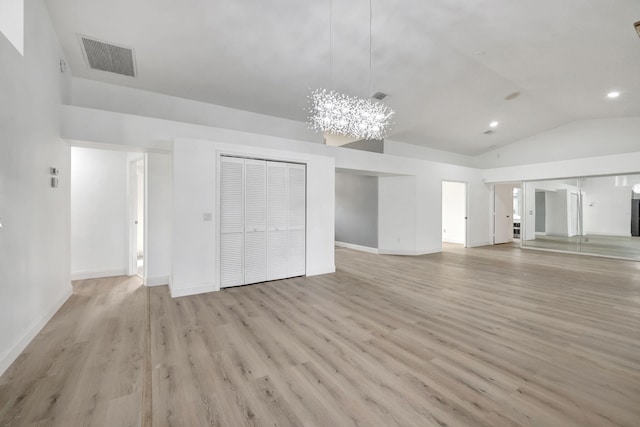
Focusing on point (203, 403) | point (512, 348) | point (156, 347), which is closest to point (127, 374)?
point (156, 347)

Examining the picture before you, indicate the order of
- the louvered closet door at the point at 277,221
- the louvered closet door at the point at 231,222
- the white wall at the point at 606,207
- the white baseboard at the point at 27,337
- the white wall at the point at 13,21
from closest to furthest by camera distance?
the white baseboard at the point at 27,337 < the white wall at the point at 13,21 < the louvered closet door at the point at 231,222 < the louvered closet door at the point at 277,221 < the white wall at the point at 606,207

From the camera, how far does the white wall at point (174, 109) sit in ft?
15.2

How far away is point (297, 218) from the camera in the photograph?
Answer: 5.24 m

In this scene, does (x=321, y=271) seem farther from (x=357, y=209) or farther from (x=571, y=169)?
(x=571, y=169)

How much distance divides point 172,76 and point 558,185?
12258 millimetres

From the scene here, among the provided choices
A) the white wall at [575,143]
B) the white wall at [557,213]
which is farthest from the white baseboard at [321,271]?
the white wall at [557,213]

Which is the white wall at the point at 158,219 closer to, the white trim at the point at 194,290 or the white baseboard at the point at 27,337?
the white trim at the point at 194,290

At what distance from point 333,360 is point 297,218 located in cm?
316

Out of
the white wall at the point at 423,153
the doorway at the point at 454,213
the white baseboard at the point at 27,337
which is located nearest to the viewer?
the white baseboard at the point at 27,337

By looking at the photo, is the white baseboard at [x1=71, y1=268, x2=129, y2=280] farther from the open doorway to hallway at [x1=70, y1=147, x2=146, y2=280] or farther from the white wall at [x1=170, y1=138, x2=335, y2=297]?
the white wall at [x1=170, y1=138, x2=335, y2=297]

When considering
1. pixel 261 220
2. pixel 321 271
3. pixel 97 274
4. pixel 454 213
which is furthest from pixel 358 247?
pixel 97 274

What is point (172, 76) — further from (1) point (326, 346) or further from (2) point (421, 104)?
(2) point (421, 104)

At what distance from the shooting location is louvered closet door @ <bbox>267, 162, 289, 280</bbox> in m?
4.91

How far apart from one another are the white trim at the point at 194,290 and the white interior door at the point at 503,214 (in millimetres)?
10305
